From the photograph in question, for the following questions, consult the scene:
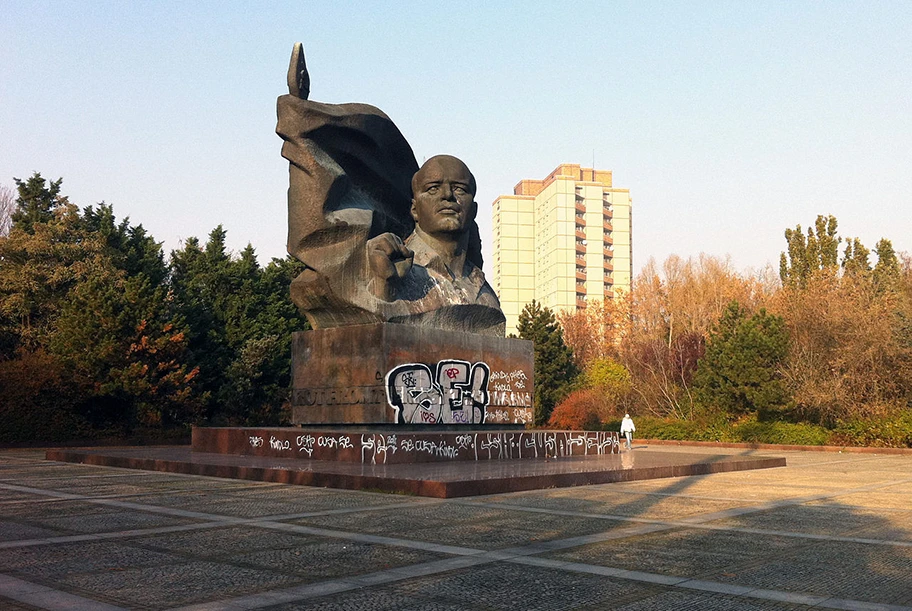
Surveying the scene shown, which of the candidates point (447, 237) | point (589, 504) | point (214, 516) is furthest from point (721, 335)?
point (214, 516)

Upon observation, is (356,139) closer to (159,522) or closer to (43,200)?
(159,522)

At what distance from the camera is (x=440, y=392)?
18.2 m

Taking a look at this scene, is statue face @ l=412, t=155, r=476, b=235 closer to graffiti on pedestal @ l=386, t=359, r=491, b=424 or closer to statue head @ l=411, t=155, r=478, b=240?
statue head @ l=411, t=155, r=478, b=240

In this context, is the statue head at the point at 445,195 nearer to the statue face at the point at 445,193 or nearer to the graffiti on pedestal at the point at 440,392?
the statue face at the point at 445,193

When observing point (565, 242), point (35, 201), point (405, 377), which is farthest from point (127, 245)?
point (565, 242)

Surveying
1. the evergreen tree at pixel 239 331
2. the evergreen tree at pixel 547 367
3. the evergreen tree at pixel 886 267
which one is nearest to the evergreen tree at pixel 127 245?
the evergreen tree at pixel 239 331

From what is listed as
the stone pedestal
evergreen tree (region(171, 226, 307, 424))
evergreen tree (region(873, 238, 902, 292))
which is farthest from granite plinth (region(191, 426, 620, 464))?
evergreen tree (region(873, 238, 902, 292))

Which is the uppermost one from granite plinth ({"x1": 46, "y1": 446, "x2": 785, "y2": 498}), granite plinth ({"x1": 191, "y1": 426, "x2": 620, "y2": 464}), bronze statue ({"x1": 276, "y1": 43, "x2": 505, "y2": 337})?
bronze statue ({"x1": 276, "y1": 43, "x2": 505, "y2": 337})

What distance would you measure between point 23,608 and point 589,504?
8053 mm

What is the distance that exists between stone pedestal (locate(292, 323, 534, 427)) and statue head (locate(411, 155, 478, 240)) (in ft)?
8.53

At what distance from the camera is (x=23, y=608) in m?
5.59

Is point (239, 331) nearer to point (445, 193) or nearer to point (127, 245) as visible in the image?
point (127, 245)

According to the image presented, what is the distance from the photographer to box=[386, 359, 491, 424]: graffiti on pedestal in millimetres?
17469

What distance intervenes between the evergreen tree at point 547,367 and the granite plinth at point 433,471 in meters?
22.7
